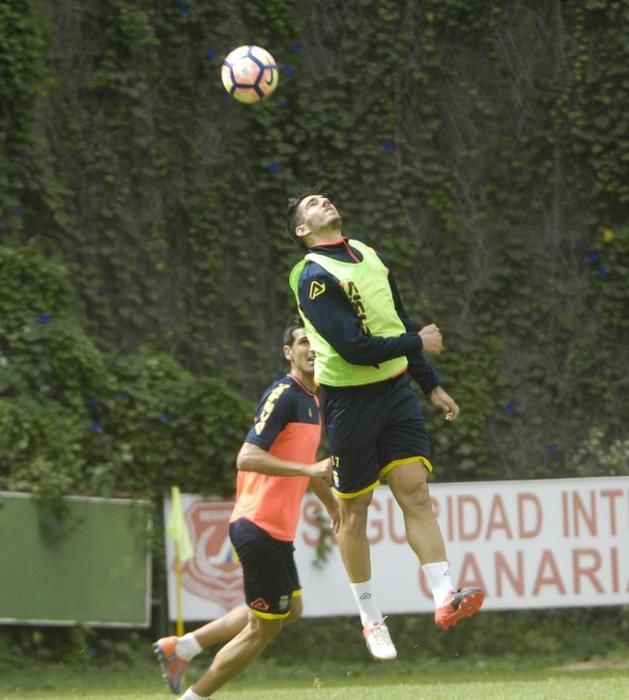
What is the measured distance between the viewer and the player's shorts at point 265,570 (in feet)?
23.7

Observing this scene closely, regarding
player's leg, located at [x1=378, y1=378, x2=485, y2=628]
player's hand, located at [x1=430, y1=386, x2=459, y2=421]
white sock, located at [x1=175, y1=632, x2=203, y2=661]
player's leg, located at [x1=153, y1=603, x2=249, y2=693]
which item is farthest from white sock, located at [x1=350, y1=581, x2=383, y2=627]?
white sock, located at [x1=175, y1=632, x2=203, y2=661]

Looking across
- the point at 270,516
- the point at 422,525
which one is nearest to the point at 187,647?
the point at 270,516

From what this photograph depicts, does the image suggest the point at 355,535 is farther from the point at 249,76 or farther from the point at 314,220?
the point at 249,76

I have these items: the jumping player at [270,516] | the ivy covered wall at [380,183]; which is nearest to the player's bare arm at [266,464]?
the jumping player at [270,516]

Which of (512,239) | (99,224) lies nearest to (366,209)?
(512,239)

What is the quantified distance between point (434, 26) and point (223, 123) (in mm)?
2178

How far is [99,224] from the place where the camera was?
1285 centimetres

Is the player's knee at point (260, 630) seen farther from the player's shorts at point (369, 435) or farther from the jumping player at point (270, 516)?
the player's shorts at point (369, 435)

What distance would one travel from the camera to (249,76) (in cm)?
888

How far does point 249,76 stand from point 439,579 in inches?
144

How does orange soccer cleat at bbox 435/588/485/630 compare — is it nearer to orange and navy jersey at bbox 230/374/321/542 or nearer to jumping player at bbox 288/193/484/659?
jumping player at bbox 288/193/484/659

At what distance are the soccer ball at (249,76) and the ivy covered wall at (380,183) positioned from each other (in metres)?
3.95

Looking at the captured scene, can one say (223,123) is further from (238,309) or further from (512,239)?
(512,239)

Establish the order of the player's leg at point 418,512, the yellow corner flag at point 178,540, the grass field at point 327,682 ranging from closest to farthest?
the player's leg at point 418,512, the grass field at point 327,682, the yellow corner flag at point 178,540
